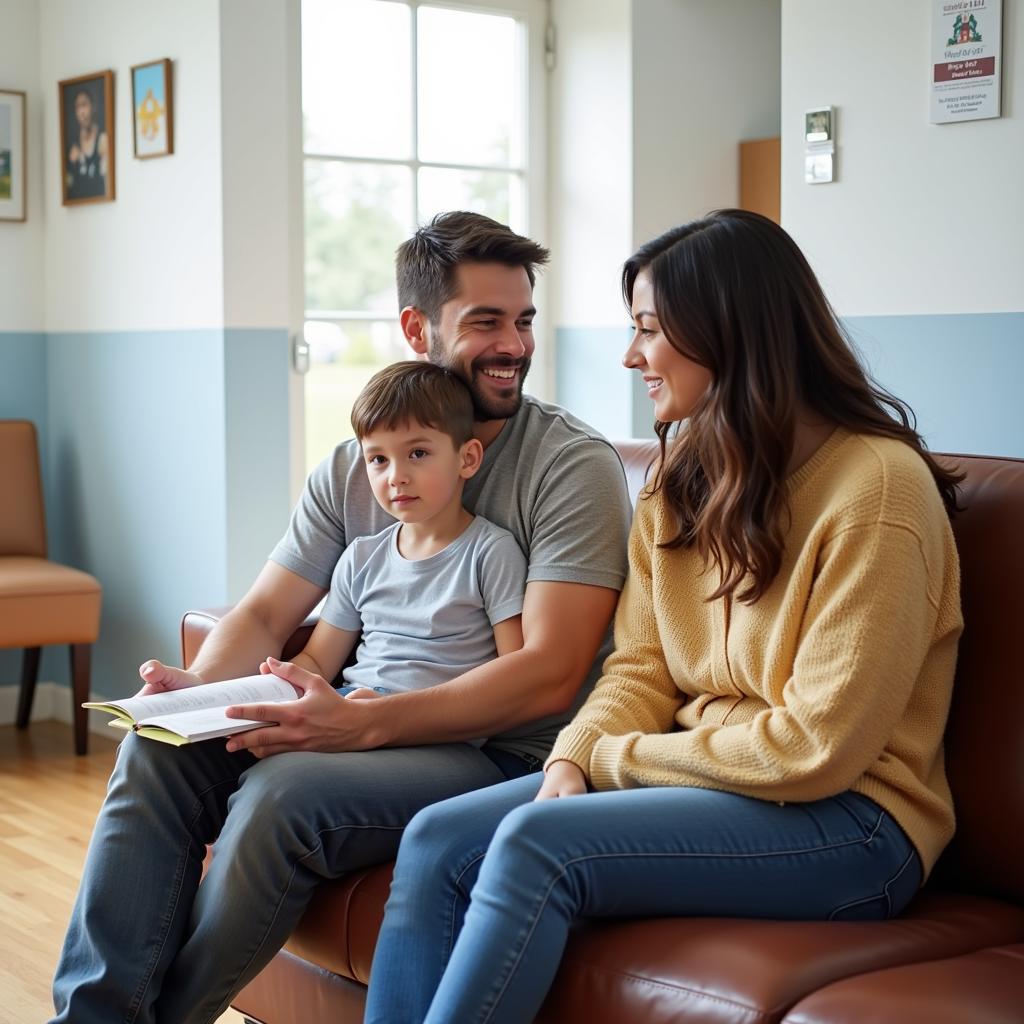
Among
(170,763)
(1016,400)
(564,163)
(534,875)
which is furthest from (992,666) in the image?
(564,163)

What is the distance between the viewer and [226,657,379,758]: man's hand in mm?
1938

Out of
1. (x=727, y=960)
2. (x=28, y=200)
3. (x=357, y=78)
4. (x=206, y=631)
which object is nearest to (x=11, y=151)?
(x=28, y=200)

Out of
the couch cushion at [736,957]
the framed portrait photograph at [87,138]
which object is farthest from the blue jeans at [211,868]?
the framed portrait photograph at [87,138]

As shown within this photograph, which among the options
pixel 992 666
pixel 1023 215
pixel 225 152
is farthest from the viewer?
pixel 225 152

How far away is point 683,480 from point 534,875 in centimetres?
58

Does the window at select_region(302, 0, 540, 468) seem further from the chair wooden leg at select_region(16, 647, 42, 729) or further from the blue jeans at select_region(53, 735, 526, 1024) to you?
the blue jeans at select_region(53, 735, 526, 1024)

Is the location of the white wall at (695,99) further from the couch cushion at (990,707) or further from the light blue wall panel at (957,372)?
the couch cushion at (990,707)

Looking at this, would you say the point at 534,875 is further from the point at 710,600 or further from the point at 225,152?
the point at 225,152

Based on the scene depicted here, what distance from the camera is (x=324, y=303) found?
13.7 ft

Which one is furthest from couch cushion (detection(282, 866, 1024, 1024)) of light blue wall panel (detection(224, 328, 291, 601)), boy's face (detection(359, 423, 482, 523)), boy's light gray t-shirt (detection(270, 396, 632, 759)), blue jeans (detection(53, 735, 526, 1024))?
light blue wall panel (detection(224, 328, 291, 601))

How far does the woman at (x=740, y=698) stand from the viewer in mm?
1606

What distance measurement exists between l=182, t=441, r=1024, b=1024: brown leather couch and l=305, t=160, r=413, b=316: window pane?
2.42 metres

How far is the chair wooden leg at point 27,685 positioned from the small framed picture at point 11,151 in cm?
125

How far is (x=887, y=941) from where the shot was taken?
5.19 ft
